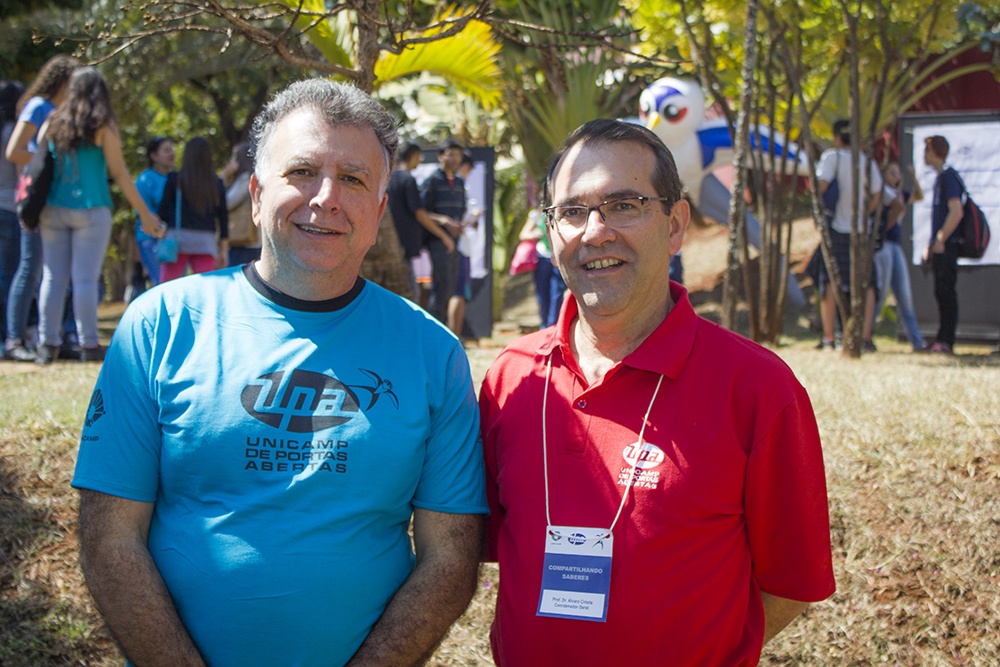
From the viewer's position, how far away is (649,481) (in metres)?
2.31

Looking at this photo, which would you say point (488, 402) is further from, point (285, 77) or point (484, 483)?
point (285, 77)

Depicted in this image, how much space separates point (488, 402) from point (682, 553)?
74 centimetres

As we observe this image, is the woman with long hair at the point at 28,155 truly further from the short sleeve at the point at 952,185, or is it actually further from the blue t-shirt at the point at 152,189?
the short sleeve at the point at 952,185

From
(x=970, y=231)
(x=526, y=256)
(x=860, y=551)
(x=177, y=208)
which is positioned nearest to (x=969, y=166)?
(x=970, y=231)

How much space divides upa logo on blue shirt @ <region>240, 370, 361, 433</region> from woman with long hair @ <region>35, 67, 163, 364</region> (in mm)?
4656

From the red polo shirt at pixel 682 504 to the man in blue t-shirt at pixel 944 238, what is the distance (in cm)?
811

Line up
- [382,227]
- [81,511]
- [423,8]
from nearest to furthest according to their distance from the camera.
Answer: [81,511], [382,227], [423,8]

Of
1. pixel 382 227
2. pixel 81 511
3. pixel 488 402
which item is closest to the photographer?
pixel 81 511

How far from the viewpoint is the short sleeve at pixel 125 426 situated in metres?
2.19

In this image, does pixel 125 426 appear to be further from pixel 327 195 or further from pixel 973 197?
pixel 973 197

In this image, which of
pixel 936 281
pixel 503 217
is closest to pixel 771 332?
pixel 936 281

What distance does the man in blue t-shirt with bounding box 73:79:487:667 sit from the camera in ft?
7.25

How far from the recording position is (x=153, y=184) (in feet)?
24.9

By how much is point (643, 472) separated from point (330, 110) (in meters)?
1.18
